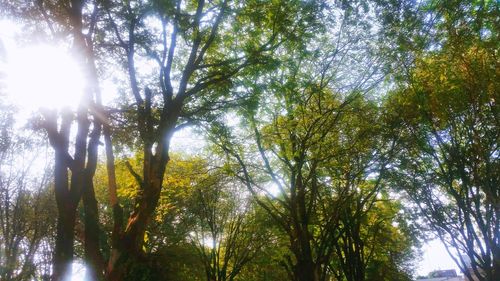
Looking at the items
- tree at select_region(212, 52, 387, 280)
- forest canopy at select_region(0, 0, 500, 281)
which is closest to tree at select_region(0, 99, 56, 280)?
forest canopy at select_region(0, 0, 500, 281)

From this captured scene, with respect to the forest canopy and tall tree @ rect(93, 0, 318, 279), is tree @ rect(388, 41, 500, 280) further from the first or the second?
tall tree @ rect(93, 0, 318, 279)

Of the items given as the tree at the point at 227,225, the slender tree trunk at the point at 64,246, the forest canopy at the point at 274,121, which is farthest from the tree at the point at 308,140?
the slender tree trunk at the point at 64,246

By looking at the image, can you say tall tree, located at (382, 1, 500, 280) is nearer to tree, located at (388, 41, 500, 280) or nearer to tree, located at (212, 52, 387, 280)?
tree, located at (388, 41, 500, 280)

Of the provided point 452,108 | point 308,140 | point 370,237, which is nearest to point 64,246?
point 308,140

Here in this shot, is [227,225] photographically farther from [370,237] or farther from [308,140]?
[308,140]

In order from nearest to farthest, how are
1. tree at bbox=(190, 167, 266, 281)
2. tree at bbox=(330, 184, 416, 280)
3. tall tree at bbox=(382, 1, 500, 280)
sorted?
tall tree at bbox=(382, 1, 500, 280)
tree at bbox=(330, 184, 416, 280)
tree at bbox=(190, 167, 266, 281)

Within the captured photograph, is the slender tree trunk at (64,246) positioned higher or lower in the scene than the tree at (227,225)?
lower

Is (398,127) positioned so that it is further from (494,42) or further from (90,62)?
(90,62)

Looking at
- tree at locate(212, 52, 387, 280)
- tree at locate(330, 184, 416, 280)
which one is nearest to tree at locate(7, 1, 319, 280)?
tree at locate(212, 52, 387, 280)

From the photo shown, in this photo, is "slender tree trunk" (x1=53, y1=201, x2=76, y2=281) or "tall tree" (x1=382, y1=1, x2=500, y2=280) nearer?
"slender tree trunk" (x1=53, y1=201, x2=76, y2=281)

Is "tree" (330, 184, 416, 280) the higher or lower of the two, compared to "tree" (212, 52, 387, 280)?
lower

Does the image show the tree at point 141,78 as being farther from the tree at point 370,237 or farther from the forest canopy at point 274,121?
the tree at point 370,237

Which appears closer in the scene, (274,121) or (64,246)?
(64,246)

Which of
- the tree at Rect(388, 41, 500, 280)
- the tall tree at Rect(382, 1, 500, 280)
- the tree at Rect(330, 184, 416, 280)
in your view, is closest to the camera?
the tall tree at Rect(382, 1, 500, 280)
